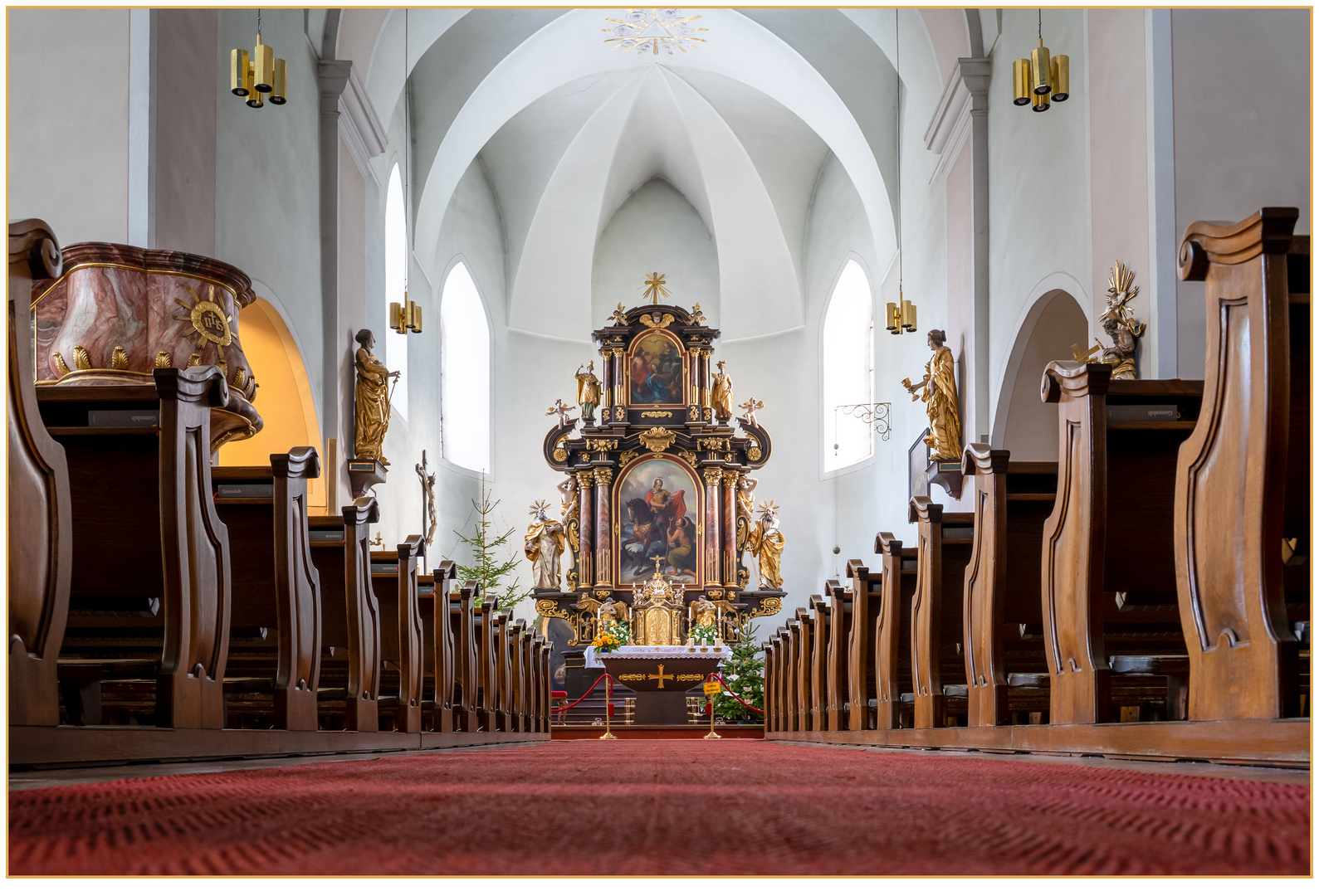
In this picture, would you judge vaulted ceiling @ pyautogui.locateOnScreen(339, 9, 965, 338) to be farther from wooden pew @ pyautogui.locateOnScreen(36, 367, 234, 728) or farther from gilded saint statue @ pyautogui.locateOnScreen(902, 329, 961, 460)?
wooden pew @ pyautogui.locateOnScreen(36, 367, 234, 728)

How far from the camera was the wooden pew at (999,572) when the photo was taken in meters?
3.83

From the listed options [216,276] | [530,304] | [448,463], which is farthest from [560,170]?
[216,276]

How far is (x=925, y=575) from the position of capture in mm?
4645

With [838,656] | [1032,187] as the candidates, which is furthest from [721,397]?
[838,656]

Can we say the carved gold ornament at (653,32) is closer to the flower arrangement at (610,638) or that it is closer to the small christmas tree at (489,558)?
the small christmas tree at (489,558)

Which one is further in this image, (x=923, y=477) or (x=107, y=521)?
(x=923, y=477)

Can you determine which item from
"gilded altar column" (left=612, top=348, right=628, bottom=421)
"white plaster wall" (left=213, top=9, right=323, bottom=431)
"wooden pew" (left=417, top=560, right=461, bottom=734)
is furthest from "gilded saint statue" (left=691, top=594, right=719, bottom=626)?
"wooden pew" (left=417, top=560, right=461, bottom=734)

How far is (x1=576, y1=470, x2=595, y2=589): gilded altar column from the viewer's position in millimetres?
17000

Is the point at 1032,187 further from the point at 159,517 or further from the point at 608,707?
the point at 159,517

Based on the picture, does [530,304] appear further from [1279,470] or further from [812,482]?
[1279,470]

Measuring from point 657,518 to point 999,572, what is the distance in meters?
13.6

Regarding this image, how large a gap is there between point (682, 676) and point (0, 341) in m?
12.0

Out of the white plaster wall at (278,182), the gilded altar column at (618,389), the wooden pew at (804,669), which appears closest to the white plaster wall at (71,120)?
the white plaster wall at (278,182)

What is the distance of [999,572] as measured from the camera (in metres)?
3.80
